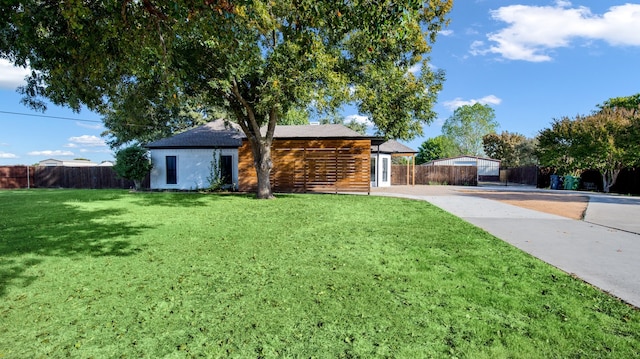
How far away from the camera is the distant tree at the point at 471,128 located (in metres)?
57.1

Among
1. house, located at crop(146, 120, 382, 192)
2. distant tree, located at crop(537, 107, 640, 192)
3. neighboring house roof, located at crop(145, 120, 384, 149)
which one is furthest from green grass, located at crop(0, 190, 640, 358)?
distant tree, located at crop(537, 107, 640, 192)

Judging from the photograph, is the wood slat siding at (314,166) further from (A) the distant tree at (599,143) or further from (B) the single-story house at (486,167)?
(B) the single-story house at (486,167)

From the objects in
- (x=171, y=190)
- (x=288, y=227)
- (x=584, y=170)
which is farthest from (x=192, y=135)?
(x=584, y=170)

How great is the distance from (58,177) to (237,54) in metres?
23.8

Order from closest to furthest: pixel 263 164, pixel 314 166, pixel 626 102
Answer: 1. pixel 263 164
2. pixel 314 166
3. pixel 626 102

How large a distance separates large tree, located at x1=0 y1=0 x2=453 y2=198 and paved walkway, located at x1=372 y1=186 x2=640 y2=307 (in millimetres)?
4296

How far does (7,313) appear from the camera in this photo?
3.46 m

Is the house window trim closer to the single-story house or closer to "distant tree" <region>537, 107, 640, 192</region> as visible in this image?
"distant tree" <region>537, 107, 640, 192</region>

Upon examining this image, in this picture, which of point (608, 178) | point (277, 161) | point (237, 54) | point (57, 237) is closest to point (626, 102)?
point (608, 178)

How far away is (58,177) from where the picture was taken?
24781mm

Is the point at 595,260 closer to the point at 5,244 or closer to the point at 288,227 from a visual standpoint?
the point at 288,227

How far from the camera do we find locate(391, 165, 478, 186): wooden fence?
1211 inches

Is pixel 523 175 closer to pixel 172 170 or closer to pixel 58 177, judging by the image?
pixel 172 170

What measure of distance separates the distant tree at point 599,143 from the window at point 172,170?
26.1 metres
